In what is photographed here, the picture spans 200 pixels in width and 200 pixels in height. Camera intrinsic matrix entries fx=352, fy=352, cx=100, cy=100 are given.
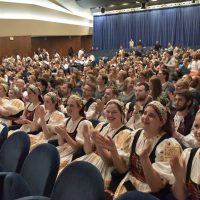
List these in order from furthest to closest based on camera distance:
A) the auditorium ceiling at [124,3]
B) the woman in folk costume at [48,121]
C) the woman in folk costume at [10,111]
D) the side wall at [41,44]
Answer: the auditorium ceiling at [124,3]
the side wall at [41,44]
the woman in folk costume at [10,111]
the woman in folk costume at [48,121]

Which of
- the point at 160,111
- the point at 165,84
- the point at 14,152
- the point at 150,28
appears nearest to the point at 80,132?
the point at 14,152

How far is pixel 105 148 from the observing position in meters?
2.92

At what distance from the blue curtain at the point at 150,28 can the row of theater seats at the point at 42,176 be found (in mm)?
20654

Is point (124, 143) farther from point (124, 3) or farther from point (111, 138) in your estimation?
point (124, 3)

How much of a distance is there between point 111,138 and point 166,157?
0.58 m

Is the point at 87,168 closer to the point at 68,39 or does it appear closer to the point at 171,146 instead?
the point at 171,146

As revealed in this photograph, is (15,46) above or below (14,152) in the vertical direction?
above

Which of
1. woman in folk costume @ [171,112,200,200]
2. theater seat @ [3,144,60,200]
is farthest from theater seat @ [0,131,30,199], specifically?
woman in folk costume @ [171,112,200,200]

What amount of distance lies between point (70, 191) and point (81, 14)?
23.4 m

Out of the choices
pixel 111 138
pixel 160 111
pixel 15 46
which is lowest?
pixel 111 138

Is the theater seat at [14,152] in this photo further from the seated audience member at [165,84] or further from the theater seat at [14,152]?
the seated audience member at [165,84]

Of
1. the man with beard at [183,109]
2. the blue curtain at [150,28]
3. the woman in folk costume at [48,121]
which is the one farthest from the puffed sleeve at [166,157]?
the blue curtain at [150,28]

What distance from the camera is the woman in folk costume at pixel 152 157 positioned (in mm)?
2561

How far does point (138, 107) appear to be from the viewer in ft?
14.3
